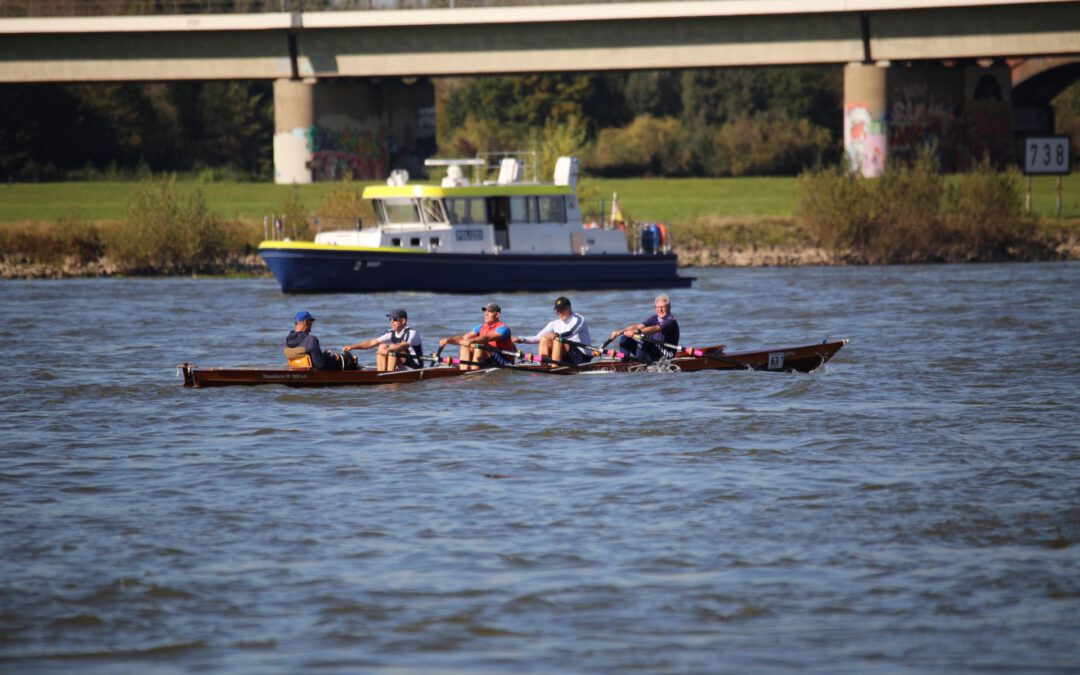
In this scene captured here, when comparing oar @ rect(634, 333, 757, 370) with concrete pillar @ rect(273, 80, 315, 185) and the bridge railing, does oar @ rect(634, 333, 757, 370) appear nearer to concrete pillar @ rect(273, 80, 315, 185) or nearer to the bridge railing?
the bridge railing

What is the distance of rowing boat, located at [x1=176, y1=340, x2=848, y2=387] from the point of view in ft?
69.7

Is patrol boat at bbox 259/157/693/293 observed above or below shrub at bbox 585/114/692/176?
below

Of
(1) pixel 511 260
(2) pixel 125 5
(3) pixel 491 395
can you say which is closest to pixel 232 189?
(2) pixel 125 5

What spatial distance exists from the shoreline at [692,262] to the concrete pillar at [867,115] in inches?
175

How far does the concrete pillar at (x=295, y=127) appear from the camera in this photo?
52938mm

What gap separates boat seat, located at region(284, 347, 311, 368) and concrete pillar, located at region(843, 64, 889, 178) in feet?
105

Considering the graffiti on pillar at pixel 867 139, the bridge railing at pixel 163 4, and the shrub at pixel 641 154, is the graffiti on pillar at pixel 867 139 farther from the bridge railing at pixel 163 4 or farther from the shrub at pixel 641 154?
the shrub at pixel 641 154

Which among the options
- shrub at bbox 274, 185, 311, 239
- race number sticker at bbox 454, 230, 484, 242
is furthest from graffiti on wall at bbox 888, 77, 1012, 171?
shrub at bbox 274, 185, 311, 239

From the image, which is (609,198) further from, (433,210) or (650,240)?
(433,210)

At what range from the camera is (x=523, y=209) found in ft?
125

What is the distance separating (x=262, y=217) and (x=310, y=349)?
99.7 ft

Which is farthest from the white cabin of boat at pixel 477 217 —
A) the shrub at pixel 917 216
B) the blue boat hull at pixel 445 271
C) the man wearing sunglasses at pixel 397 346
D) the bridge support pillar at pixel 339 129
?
the man wearing sunglasses at pixel 397 346

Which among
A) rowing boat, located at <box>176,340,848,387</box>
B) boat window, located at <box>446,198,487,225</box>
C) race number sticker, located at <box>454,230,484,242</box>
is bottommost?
rowing boat, located at <box>176,340,848,387</box>

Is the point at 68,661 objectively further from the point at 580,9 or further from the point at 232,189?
the point at 232,189
